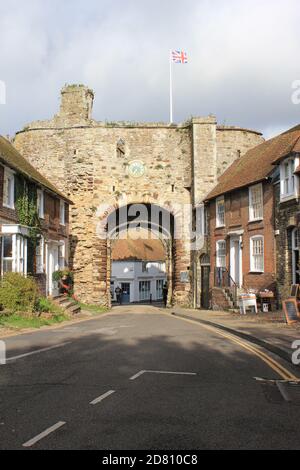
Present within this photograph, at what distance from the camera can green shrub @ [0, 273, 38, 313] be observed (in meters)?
17.7

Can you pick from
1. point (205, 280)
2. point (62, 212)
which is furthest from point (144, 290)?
point (62, 212)

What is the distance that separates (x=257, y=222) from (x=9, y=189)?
39.5 ft

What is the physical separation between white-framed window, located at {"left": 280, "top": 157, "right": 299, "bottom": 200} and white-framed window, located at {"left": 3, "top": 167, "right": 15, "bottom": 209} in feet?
38.6

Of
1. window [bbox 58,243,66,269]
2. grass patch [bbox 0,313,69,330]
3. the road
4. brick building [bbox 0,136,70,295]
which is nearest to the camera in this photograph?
the road

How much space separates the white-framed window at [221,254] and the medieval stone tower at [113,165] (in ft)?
11.7

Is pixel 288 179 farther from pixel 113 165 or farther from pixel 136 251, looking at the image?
pixel 136 251

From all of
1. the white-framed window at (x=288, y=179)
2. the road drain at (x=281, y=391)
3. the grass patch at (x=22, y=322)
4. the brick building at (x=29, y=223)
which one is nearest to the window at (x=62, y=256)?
the brick building at (x=29, y=223)

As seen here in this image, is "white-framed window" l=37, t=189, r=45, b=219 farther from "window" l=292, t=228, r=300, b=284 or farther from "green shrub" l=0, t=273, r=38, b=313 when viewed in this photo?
"window" l=292, t=228, r=300, b=284

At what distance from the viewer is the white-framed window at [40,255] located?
24.0 meters

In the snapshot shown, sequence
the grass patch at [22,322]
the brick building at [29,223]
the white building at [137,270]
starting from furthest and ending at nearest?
the white building at [137,270]
the brick building at [29,223]
the grass patch at [22,322]

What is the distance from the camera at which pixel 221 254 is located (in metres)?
29.0

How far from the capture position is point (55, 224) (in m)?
27.4

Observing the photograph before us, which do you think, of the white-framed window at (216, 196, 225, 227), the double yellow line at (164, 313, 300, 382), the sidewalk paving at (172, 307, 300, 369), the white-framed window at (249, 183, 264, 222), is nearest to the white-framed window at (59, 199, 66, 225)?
the white-framed window at (216, 196, 225, 227)

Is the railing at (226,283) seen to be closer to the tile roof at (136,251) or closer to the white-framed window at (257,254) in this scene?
the white-framed window at (257,254)
